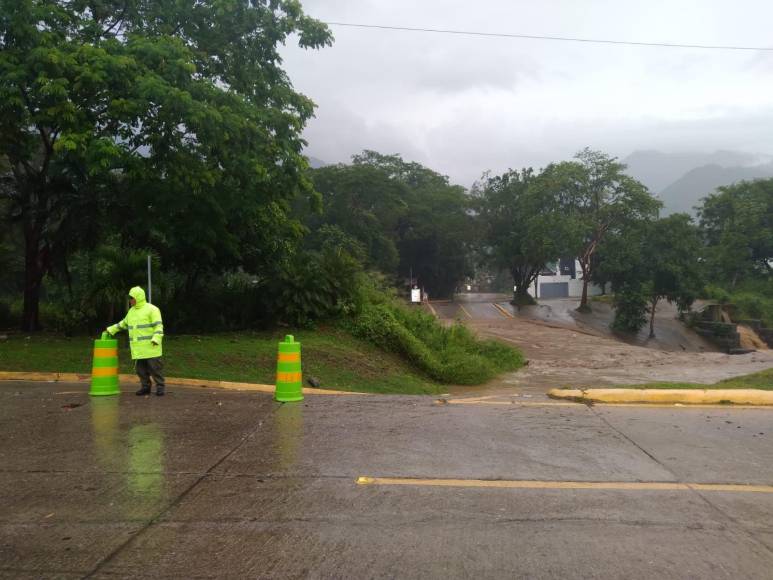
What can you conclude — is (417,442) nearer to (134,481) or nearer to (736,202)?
(134,481)

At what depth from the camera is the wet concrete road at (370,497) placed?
3992 mm

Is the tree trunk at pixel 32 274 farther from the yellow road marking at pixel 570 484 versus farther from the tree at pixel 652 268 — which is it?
the tree at pixel 652 268

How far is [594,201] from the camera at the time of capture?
41969 millimetres

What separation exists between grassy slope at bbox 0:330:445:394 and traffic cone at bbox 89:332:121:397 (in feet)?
6.48

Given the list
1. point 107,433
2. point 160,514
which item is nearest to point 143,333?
point 107,433

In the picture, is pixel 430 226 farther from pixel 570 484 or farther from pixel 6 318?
Result: pixel 570 484

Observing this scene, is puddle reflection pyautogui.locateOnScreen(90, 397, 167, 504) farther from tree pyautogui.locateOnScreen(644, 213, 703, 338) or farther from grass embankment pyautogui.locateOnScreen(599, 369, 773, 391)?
tree pyautogui.locateOnScreen(644, 213, 703, 338)

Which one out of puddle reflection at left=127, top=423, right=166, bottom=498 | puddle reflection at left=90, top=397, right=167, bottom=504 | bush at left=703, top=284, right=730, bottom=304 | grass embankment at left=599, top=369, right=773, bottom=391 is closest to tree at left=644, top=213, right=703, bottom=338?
bush at left=703, top=284, right=730, bottom=304

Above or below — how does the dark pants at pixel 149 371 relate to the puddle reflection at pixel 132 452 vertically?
above

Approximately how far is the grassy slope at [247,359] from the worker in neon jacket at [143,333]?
2.11m

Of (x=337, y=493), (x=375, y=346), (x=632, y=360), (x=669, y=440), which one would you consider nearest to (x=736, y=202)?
(x=632, y=360)

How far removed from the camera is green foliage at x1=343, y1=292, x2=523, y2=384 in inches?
674

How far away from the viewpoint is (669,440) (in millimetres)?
7230

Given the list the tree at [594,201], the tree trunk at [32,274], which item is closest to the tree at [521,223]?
the tree at [594,201]
